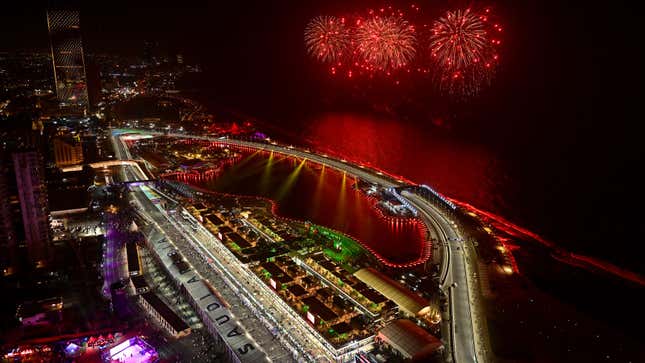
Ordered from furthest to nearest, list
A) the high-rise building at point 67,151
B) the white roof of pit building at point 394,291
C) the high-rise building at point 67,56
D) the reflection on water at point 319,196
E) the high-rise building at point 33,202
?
the high-rise building at point 67,56 → the high-rise building at point 67,151 → the reflection on water at point 319,196 → the high-rise building at point 33,202 → the white roof of pit building at point 394,291

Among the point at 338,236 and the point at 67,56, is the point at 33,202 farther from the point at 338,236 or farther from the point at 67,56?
the point at 67,56

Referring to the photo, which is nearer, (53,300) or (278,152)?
(53,300)

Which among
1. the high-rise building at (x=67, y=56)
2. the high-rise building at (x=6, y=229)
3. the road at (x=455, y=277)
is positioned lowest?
the road at (x=455, y=277)

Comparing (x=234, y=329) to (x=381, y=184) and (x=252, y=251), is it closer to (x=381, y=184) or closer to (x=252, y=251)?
(x=252, y=251)

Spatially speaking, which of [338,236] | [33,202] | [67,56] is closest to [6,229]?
[33,202]

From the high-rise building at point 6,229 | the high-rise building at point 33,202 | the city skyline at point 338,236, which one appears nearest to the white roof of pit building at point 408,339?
the city skyline at point 338,236

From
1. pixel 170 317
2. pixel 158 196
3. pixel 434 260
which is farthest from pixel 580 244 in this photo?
pixel 158 196

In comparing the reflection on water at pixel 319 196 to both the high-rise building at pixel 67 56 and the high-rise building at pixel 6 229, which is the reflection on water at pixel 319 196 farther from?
the high-rise building at pixel 67 56
